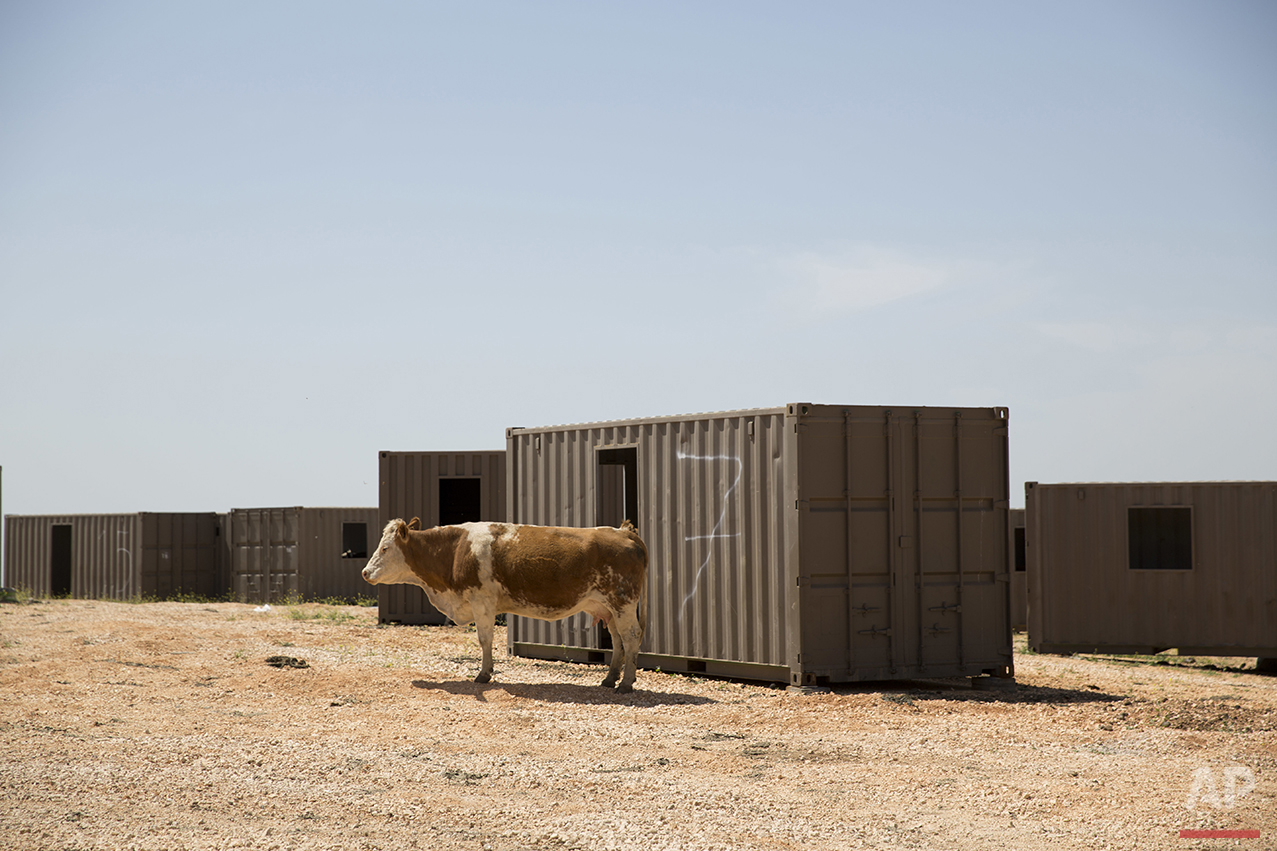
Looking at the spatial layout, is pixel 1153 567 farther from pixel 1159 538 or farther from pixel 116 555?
pixel 116 555

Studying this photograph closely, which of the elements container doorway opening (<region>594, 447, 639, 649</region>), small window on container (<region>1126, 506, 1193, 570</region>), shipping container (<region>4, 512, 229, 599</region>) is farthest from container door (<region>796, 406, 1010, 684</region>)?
shipping container (<region>4, 512, 229, 599</region>)

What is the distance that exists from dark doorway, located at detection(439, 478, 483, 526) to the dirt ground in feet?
28.4

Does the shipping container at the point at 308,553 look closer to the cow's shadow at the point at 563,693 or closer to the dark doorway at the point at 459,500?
the dark doorway at the point at 459,500

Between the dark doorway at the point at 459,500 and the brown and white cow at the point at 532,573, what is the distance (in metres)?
10.2

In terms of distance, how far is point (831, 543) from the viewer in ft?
43.0

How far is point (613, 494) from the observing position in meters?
17.6

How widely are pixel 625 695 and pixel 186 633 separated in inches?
370

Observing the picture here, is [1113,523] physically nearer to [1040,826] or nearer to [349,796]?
[1040,826]

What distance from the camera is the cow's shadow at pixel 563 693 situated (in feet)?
40.5

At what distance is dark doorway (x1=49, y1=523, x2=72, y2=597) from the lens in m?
33.0

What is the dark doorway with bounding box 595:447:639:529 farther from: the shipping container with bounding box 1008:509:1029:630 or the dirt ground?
the shipping container with bounding box 1008:509:1029:630

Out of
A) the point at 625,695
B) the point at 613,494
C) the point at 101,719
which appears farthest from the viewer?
the point at 613,494

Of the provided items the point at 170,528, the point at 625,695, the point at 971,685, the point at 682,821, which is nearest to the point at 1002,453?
the point at 971,685

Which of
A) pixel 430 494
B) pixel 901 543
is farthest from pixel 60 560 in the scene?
pixel 901 543
